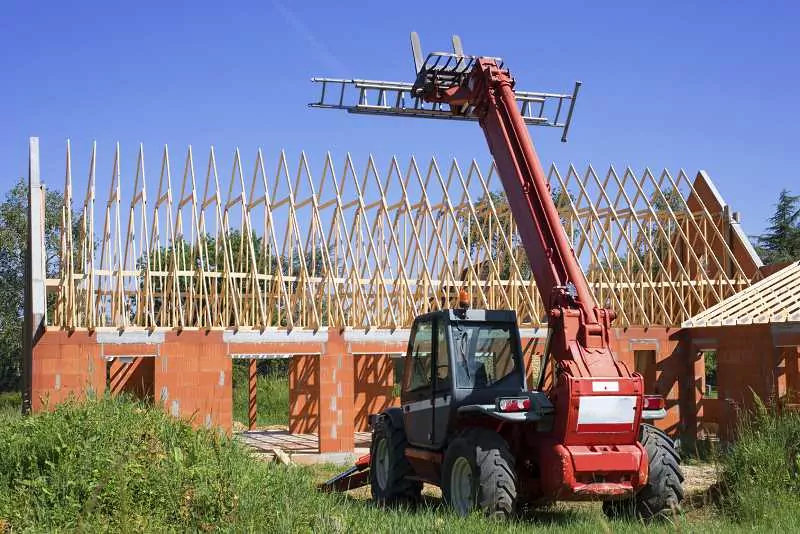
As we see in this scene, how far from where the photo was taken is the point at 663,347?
845 inches

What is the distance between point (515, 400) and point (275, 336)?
10.1 m

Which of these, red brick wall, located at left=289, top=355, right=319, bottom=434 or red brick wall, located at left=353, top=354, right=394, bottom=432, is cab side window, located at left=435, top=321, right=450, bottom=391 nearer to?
red brick wall, located at left=289, top=355, right=319, bottom=434

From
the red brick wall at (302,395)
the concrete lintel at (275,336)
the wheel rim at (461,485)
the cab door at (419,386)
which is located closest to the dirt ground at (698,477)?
the wheel rim at (461,485)

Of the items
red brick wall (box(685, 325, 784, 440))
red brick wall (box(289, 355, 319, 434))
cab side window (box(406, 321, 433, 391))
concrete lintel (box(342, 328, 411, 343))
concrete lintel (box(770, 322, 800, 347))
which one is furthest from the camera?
red brick wall (box(289, 355, 319, 434))

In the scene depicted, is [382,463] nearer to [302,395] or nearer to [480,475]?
[480,475]

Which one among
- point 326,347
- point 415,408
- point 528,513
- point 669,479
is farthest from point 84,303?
point 669,479

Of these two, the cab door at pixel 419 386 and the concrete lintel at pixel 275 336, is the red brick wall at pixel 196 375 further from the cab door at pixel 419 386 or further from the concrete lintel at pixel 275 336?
the cab door at pixel 419 386

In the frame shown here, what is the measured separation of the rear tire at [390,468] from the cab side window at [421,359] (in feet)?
2.21

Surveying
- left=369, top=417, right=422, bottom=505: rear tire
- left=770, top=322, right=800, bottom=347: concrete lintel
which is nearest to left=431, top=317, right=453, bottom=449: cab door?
left=369, top=417, right=422, bottom=505: rear tire

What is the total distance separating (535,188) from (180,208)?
11.7m

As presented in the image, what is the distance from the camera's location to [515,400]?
8742mm

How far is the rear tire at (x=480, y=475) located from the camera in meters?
8.53

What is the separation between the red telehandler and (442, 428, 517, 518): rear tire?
0.5 inches

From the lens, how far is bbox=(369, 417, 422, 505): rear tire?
10.6 metres
